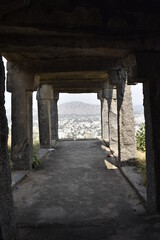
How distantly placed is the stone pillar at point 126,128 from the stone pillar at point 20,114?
2.72m

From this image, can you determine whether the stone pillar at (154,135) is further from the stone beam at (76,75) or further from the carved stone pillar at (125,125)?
the stone beam at (76,75)

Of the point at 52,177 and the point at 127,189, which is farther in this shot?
the point at 52,177

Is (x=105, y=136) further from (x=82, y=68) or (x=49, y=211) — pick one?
(x=49, y=211)

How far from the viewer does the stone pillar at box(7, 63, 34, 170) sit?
22.3ft

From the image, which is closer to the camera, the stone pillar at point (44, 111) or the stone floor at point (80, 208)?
the stone floor at point (80, 208)

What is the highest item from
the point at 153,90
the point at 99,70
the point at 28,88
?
the point at 99,70

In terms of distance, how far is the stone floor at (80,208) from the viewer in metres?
3.33

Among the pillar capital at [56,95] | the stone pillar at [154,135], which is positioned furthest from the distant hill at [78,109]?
the stone pillar at [154,135]

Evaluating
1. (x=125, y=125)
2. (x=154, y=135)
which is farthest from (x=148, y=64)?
(x=125, y=125)

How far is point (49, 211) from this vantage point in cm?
411

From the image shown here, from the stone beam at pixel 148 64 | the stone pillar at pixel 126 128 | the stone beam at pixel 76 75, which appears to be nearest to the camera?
the stone beam at pixel 148 64

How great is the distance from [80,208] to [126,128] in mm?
3351

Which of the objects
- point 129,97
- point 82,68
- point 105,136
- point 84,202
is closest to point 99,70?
point 82,68

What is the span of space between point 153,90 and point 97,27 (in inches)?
51.5
